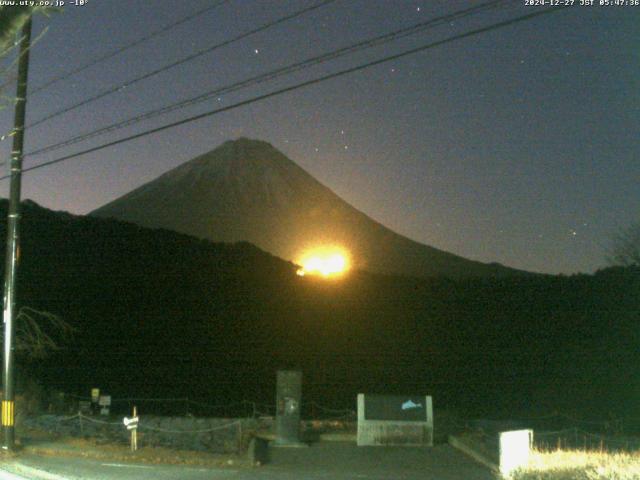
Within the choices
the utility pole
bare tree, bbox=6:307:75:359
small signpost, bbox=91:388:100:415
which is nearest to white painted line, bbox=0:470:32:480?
the utility pole

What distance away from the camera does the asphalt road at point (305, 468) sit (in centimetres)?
1402

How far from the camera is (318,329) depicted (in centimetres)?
5159

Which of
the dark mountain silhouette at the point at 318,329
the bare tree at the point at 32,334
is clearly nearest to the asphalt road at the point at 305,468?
the bare tree at the point at 32,334

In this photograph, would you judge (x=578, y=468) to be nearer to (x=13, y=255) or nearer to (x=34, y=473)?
(x=34, y=473)

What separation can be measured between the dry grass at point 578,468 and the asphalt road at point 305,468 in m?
1.38

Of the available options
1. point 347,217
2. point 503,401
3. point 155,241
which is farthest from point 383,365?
point 347,217

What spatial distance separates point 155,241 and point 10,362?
44.6 meters

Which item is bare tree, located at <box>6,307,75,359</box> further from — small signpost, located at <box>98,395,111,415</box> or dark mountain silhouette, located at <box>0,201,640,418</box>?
dark mountain silhouette, located at <box>0,201,640,418</box>

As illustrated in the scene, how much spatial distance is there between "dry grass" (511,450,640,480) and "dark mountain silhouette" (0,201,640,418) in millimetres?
27456

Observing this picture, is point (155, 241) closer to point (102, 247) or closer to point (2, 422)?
point (102, 247)

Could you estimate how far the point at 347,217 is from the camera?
372ft

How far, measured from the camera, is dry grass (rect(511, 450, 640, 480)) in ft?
33.5

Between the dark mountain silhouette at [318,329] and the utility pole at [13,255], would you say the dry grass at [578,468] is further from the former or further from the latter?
the dark mountain silhouette at [318,329]

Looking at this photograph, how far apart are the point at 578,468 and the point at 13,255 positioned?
39.7 feet
